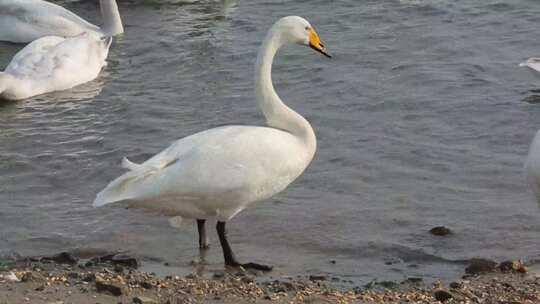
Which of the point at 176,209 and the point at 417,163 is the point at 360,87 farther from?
the point at 176,209

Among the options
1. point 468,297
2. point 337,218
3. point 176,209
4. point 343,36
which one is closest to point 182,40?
point 343,36

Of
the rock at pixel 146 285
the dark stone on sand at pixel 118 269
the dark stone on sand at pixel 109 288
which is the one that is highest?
the dark stone on sand at pixel 109 288

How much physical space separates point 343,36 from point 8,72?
3.52 metres

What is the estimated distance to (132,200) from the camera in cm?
719

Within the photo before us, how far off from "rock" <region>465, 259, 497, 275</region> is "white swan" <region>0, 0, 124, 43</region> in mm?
7723

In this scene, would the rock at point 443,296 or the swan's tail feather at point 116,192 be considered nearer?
the rock at point 443,296

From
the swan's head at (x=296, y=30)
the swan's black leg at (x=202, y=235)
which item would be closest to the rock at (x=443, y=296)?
the swan's black leg at (x=202, y=235)

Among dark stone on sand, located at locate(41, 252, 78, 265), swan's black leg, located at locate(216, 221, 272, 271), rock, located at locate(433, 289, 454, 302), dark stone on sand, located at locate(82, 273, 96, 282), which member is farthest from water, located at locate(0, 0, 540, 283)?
dark stone on sand, located at locate(82, 273, 96, 282)

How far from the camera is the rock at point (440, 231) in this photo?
8.23 metres

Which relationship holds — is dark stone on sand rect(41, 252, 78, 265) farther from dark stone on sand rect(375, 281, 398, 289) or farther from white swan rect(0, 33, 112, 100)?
white swan rect(0, 33, 112, 100)

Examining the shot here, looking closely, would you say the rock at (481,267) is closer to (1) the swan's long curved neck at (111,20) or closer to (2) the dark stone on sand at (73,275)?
(2) the dark stone on sand at (73,275)

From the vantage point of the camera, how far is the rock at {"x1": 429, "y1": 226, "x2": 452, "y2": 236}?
27.0ft

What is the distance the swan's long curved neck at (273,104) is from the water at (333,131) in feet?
2.64

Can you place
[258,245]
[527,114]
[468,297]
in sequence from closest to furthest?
[468,297]
[258,245]
[527,114]
